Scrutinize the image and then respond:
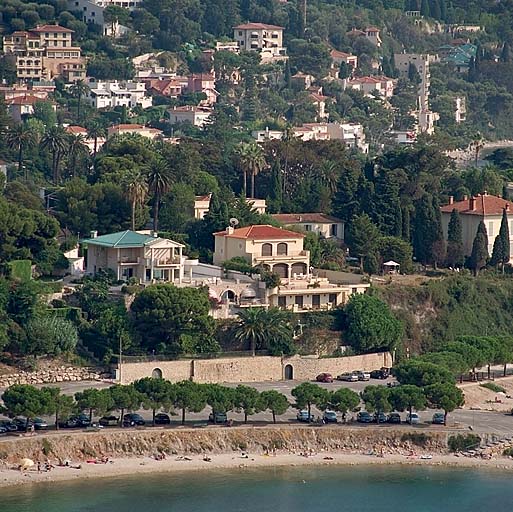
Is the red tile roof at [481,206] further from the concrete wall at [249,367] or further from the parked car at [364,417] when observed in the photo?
the parked car at [364,417]

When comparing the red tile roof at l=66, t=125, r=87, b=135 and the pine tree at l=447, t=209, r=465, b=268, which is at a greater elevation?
the red tile roof at l=66, t=125, r=87, b=135

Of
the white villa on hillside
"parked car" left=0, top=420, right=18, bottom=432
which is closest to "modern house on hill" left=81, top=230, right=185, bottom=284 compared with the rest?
the white villa on hillside

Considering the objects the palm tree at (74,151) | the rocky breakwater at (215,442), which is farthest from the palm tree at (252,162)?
the rocky breakwater at (215,442)

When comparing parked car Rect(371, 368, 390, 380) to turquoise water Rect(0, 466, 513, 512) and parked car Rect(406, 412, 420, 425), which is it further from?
turquoise water Rect(0, 466, 513, 512)

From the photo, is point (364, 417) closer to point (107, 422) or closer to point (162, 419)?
point (162, 419)

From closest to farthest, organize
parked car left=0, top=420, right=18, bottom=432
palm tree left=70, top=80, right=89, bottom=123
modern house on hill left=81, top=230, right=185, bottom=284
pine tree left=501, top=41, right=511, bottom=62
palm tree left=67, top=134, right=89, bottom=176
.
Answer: parked car left=0, top=420, right=18, bottom=432 < modern house on hill left=81, top=230, right=185, bottom=284 < palm tree left=67, top=134, right=89, bottom=176 < palm tree left=70, top=80, right=89, bottom=123 < pine tree left=501, top=41, right=511, bottom=62

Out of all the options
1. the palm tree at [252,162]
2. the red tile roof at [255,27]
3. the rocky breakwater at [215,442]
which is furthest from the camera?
the red tile roof at [255,27]
